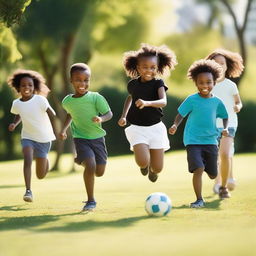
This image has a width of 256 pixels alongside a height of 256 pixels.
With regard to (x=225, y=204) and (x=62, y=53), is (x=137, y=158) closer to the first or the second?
(x=225, y=204)

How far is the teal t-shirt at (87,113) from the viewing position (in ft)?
29.6

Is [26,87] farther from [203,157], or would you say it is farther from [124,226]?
[124,226]

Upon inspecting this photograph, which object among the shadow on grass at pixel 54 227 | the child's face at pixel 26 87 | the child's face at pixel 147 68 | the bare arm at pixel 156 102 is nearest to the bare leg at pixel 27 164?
the child's face at pixel 26 87

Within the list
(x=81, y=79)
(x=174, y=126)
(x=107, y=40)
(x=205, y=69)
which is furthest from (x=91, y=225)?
(x=107, y=40)

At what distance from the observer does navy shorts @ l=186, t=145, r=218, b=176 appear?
906cm

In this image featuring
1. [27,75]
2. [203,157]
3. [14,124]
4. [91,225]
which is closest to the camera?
[91,225]

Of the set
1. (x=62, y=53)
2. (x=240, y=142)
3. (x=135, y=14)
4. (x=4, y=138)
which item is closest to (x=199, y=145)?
(x=62, y=53)

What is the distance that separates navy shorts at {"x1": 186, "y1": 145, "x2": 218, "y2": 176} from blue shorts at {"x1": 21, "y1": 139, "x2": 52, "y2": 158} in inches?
93.7

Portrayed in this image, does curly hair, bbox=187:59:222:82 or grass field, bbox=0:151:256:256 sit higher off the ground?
curly hair, bbox=187:59:222:82

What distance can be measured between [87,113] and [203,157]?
1649mm

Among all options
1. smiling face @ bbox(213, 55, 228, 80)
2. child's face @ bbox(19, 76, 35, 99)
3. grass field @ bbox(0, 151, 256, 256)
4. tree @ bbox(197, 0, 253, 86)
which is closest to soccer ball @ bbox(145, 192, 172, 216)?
grass field @ bbox(0, 151, 256, 256)

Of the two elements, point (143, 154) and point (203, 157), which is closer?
point (203, 157)

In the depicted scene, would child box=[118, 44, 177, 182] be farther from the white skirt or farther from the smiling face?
the smiling face

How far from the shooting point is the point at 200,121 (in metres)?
9.23
